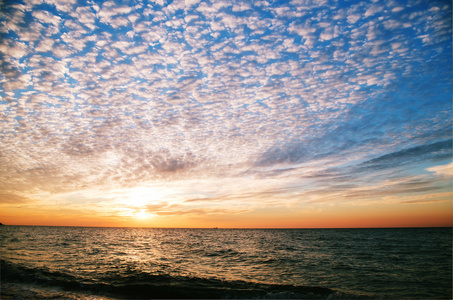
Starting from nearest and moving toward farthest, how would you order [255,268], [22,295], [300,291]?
[22,295]
[300,291]
[255,268]

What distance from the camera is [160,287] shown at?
15906mm

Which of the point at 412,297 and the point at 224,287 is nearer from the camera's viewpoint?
the point at 412,297

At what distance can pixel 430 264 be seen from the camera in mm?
22359

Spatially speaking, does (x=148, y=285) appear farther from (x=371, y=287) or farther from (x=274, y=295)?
(x=371, y=287)

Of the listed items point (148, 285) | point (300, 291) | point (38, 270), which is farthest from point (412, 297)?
point (38, 270)

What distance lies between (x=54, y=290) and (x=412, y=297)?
23.7m

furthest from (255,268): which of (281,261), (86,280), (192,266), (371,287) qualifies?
(86,280)

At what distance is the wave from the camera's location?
14320mm

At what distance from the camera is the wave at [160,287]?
14.3 m

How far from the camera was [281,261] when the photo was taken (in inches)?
994

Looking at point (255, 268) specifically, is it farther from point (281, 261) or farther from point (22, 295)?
point (22, 295)

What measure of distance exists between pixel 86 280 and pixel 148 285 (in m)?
5.38

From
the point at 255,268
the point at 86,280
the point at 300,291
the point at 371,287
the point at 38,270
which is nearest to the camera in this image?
the point at 300,291

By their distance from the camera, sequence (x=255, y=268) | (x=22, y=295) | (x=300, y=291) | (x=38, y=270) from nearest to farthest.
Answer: (x=22, y=295) < (x=300, y=291) < (x=38, y=270) < (x=255, y=268)
